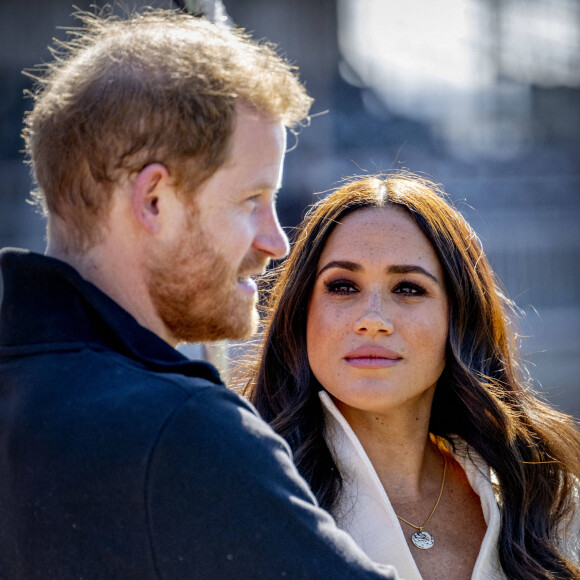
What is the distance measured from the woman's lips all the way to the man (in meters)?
0.84

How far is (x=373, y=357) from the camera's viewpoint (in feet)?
8.02

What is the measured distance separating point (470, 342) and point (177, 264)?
1420 mm

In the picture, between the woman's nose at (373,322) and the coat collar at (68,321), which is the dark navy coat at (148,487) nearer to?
the coat collar at (68,321)

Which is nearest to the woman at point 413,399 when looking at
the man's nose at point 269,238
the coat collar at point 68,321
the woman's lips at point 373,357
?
the woman's lips at point 373,357

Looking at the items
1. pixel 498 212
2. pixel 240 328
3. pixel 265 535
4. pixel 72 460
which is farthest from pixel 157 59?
pixel 498 212

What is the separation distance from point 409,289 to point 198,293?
3.77 ft

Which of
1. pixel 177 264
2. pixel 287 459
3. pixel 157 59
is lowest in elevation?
pixel 287 459

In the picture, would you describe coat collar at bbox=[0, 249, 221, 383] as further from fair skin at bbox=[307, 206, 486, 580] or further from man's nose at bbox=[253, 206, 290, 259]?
fair skin at bbox=[307, 206, 486, 580]

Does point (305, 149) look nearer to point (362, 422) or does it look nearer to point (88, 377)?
point (362, 422)

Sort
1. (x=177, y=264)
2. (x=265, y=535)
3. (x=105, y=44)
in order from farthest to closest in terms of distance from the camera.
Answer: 1. (x=105, y=44)
2. (x=177, y=264)
3. (x=265, y=535)

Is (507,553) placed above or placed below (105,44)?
below

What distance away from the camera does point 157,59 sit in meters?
1.56

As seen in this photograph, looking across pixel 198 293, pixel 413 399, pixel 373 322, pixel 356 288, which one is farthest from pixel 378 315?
pixel 198 293

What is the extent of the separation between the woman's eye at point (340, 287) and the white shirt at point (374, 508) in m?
0.29
